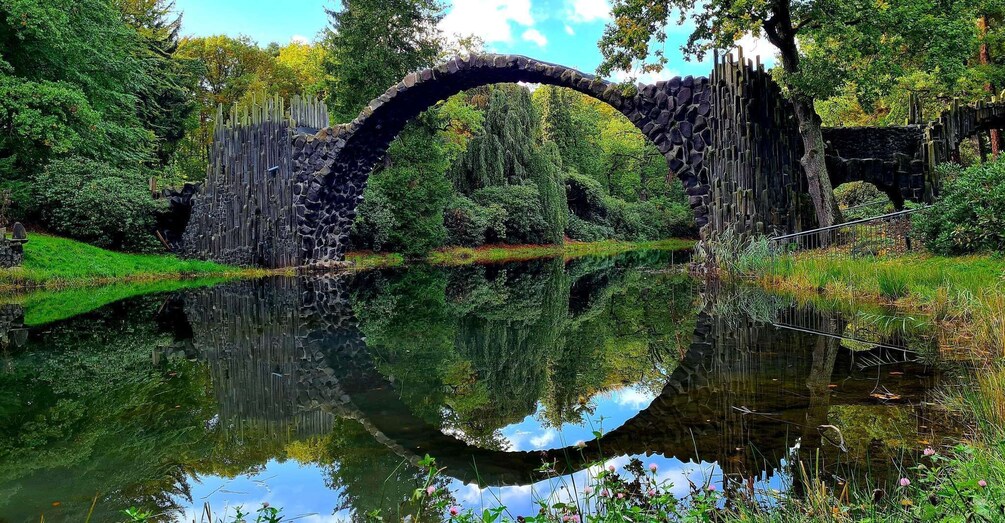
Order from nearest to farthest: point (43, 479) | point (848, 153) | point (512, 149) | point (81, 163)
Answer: point (43, 479), point (848, 153), point (81, 163), point (512, 149)

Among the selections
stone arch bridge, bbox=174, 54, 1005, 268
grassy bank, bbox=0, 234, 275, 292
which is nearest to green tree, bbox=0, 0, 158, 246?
grassy bank, bbox=0, 234, 275, 292

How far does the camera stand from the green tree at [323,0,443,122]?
19828 millimetres

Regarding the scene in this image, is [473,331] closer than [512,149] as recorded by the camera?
Yes

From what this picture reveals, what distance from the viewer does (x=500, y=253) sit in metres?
26.6

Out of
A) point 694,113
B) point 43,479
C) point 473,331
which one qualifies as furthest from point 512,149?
point 43,479

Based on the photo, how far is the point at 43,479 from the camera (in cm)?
281

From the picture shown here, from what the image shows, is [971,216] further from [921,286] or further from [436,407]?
[436,407]

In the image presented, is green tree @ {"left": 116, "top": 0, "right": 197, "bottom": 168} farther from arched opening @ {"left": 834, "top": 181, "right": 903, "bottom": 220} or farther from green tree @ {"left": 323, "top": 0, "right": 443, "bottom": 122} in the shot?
arched opening @ {"left": 834, "top": 181, "right": 903, "bottom": 220}

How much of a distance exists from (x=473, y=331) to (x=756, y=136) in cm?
723

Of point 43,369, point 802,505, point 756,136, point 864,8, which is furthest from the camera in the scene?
point 756,136

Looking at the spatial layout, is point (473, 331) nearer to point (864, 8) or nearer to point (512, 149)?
point (864, 8)

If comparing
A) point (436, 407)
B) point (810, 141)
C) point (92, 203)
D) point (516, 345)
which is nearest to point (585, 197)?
point (810, 141)

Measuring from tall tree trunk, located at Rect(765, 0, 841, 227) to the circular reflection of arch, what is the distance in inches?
54.0

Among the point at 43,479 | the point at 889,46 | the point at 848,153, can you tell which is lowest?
the point at 43,479
